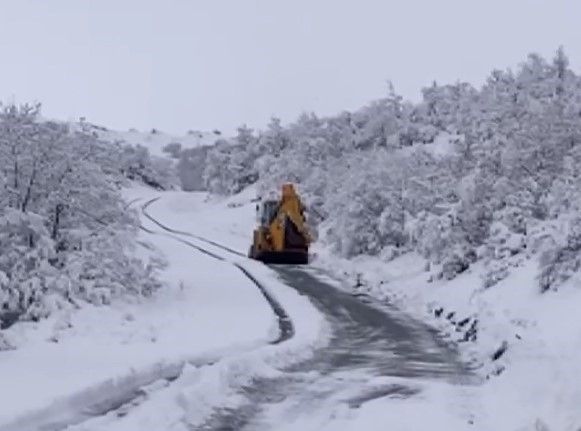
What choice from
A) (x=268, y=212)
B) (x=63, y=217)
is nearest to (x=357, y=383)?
(x=63, y=217)

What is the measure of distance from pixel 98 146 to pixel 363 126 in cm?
3941

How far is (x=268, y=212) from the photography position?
34.6 metres

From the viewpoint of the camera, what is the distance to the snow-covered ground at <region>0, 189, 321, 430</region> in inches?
363

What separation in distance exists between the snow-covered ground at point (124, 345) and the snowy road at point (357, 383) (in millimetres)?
742

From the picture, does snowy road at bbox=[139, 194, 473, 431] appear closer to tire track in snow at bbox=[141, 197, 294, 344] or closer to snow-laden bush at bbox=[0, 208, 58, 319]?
tire track in snow at bbox=[141, 197, 294, 344]

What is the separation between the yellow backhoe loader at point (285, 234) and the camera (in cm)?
3391

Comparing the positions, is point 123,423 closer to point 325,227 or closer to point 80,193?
point 80,193

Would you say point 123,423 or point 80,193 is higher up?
point 80,193

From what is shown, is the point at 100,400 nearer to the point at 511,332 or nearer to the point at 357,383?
the point at 357,383

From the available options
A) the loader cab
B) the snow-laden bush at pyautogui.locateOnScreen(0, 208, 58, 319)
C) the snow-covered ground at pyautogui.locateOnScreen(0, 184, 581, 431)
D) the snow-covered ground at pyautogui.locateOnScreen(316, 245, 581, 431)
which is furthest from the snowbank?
the loader cab

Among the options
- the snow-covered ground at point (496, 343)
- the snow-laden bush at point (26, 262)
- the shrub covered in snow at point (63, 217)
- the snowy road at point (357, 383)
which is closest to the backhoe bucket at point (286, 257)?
the snow-covered ground at point (496, 343)

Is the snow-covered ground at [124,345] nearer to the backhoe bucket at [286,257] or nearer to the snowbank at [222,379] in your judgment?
the snowbank at [222,379]

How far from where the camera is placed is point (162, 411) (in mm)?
9070

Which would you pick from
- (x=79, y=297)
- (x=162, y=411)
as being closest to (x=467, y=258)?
(x=79, y=297)
